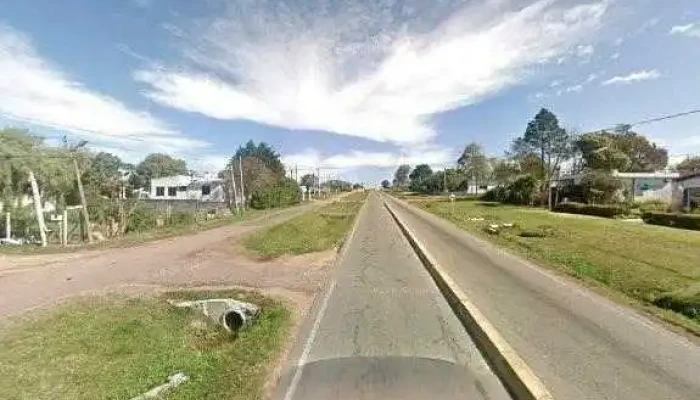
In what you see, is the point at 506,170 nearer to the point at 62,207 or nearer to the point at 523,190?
the point at 523,190

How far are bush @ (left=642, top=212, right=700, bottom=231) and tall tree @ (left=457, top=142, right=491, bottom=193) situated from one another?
70.2 metres

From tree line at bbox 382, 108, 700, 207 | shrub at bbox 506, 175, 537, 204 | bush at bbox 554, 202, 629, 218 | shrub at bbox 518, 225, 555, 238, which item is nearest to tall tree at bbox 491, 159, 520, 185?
tree line at bbox 382, 108, 700, 207

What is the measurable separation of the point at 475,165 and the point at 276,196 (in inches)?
2155

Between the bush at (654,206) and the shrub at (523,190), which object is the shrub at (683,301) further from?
the shrub at (523,190)

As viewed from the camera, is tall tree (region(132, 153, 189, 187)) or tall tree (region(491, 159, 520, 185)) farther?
tall tree (region(132, 153, 189, 187))

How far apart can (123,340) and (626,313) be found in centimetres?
955

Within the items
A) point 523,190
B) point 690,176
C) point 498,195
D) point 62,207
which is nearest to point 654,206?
point 690,176

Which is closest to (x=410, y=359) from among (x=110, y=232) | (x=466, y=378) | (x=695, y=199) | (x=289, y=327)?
(x=466, y=378)

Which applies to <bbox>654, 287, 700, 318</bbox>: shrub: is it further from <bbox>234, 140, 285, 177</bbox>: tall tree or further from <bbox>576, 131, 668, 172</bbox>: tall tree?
<bbox>234, 140, 285, 177</bbox>: tall tree

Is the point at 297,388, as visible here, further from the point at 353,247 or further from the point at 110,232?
the point at 110,232

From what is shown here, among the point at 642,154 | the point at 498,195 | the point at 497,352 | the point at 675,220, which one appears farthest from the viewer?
the point at 642,154

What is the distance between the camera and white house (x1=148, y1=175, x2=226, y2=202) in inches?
3022

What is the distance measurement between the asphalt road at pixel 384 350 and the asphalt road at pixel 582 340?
872 millimetres

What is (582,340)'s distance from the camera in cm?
762
